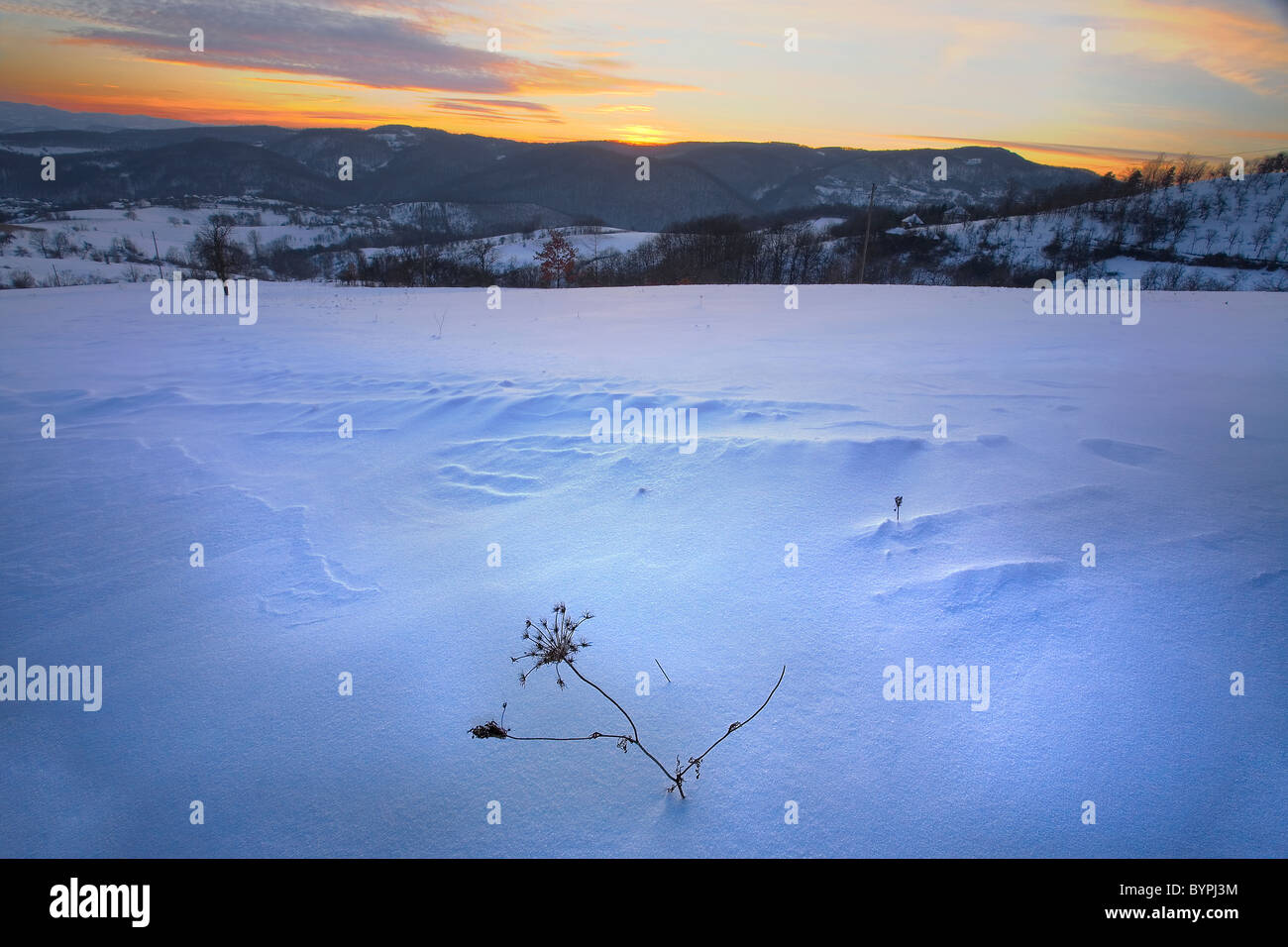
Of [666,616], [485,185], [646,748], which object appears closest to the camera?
[646,748]

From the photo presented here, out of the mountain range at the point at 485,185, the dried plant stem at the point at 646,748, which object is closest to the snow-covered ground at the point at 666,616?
the dried plant stem at the point at 646,748

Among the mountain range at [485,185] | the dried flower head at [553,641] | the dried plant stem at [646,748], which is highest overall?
the mountain range at [485,185]

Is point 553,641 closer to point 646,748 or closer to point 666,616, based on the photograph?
point 666,616

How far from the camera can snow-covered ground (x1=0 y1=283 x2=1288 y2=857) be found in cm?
172

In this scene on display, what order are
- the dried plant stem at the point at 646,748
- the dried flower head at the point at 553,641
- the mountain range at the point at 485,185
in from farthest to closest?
the mountain range at the point at 485,185, the dried flower head at the point at 553,641, the dried plant stem at the point at 646,748

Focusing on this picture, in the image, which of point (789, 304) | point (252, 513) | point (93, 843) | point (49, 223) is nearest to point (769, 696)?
point (93, 843)

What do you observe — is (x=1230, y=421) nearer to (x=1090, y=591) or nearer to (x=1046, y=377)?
(x=1046, y=377)

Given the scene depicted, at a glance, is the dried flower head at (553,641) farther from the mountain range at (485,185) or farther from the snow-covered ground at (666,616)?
the mountain range at (485,185)

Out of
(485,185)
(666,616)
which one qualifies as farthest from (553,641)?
(485,185)

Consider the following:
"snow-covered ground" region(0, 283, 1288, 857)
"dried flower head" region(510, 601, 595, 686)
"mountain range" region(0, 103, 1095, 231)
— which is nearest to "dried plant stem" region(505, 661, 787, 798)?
"snow-covered ground" region(0, 283, 1288, 857)

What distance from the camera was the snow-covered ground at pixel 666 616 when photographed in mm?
1724

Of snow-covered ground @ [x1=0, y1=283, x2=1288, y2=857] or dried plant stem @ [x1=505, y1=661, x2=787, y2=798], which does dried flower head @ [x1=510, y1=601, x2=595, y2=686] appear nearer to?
snow-covered ground @ [x1=0, y1=283, x2=1288, y2=857]

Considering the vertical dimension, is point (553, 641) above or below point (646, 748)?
above

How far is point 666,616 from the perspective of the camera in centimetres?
260
